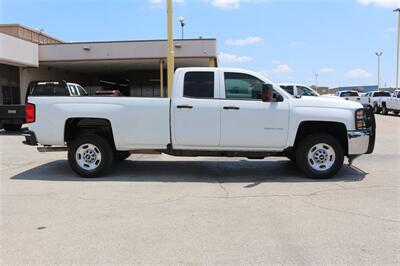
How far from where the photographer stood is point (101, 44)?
26.6 metres

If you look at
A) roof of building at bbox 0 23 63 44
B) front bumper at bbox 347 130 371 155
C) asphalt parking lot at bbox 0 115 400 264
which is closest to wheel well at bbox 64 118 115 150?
asphalt parking lot at bbox 0 115 400 264

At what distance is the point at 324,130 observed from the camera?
845 cm

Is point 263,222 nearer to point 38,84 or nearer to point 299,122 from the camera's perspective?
point 299,122

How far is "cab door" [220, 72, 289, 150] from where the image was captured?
8.07m

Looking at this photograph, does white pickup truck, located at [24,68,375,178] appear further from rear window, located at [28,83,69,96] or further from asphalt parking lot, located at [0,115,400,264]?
rear window, located at [28,83,69,96]

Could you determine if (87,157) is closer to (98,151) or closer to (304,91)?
(98,151)

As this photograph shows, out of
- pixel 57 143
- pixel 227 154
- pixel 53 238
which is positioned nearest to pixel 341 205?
pixel 227 154

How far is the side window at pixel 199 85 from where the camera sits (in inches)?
324

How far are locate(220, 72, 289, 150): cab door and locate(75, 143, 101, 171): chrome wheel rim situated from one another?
245 centimetres

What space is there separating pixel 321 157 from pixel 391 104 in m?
27.1

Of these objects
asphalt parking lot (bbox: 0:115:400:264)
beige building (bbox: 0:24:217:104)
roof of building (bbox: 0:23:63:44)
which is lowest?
asphalt parking lot (bbox: 0:115:400:264)

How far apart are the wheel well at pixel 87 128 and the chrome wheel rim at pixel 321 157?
3.88 metres

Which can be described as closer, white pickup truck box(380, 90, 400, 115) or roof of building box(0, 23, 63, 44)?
roof of building box(0, 23, 63, 44)

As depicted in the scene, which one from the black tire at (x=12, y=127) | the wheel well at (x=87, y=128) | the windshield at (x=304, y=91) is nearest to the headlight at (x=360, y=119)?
the wheel well at (x=87, y=128)
